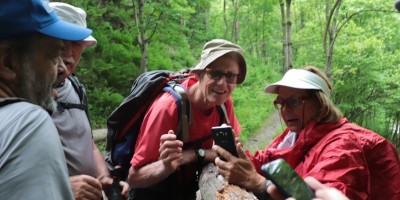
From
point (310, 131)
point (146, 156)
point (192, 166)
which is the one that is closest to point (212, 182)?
point (192, 166)

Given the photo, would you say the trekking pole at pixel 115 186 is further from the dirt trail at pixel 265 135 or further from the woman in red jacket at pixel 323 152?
the dirt trail at pixel 265 135


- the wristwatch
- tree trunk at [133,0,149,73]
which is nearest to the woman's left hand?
the wristwatch

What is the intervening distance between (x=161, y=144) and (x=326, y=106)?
1320 mm

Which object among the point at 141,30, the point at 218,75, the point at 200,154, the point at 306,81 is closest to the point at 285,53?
the point at 141,30

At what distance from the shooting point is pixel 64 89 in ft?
8.31

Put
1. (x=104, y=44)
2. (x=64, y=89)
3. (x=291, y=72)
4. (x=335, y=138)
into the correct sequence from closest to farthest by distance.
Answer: (x=335, y=138) → (x=64, y=89) → (x=291, y=72) → (x=104, y=44)

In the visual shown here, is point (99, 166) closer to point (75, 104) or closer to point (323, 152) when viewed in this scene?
point (75, 104)

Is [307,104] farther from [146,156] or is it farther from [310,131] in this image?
[146,156]

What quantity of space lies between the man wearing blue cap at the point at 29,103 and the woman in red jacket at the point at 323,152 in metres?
1.59

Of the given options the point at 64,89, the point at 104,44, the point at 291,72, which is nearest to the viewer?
the point at 64,89

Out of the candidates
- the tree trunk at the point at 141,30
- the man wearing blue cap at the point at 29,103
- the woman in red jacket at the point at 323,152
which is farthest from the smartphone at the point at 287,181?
the tree trunk at the point at 141,30

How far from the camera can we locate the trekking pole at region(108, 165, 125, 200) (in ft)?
8.54

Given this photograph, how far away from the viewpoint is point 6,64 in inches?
49.3

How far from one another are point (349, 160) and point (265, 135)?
38.9ft
